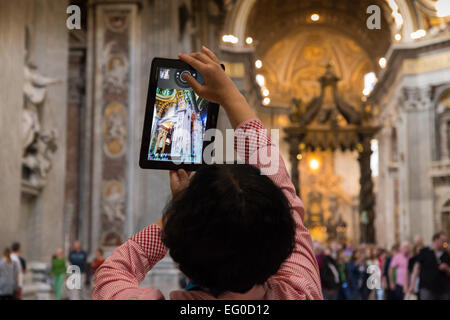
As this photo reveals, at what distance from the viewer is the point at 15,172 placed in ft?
27.2

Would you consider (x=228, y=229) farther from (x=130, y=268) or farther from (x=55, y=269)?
(x=55, y=269)

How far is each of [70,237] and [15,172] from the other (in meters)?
5.47

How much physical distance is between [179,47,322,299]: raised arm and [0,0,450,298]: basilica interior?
2.07m

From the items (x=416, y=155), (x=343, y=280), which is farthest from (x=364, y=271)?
(x=416, y=155)

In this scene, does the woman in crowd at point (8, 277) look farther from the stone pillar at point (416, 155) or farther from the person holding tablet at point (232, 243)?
the stone pillar at point (416, 155)

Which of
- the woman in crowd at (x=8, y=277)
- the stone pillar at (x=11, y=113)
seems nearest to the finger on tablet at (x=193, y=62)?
the woman in crowd at (x=8, y=277)

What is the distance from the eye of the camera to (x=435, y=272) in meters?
7.89

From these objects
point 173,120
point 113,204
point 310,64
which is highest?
point 310,64

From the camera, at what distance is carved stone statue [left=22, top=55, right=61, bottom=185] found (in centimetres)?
890

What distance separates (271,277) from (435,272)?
7.27 m

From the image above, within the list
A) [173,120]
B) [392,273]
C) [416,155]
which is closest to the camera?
[173,120]

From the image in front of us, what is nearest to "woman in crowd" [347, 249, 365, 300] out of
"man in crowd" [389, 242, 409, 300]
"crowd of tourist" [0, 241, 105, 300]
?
"man in crowd" [389, 242, 409, 300]

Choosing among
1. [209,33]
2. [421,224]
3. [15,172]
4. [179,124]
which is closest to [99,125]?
[15,172]
